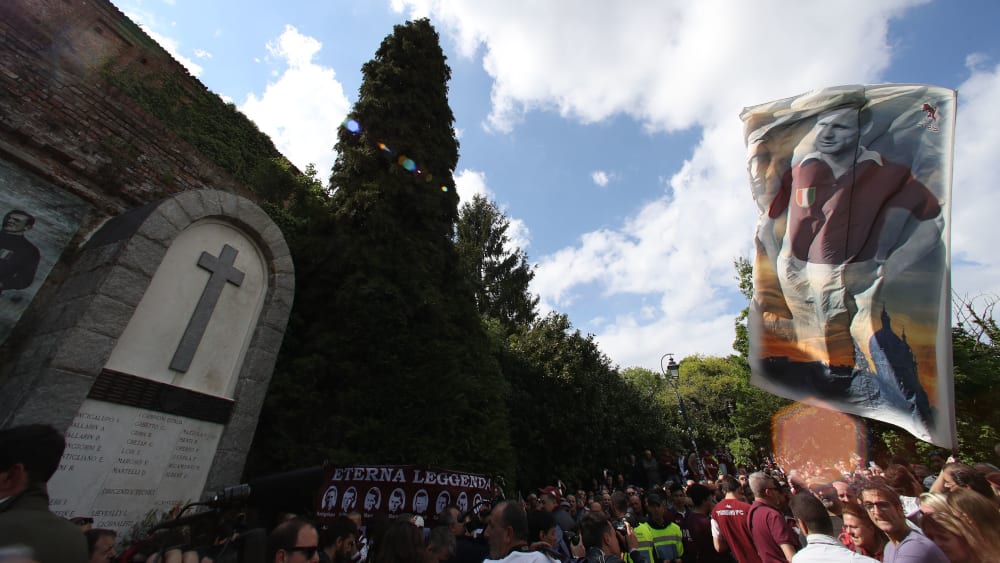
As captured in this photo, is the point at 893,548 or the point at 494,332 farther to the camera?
the point at 494,332

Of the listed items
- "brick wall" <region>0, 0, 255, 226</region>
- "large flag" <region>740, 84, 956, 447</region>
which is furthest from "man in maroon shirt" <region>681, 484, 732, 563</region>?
"brick wall" <region>0, 0, 255, 226</region>

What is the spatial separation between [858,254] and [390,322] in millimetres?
7760

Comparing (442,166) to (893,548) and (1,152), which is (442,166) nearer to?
(1,152)

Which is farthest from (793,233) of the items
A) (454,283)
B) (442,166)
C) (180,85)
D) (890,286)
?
(180,85)

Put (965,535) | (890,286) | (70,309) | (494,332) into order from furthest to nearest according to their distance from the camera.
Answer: (494,332) → (890,286) → (70,309) → (965,535)

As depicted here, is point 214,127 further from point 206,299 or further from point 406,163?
point 206,299

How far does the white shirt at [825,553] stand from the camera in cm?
246

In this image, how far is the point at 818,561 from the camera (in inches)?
99.0

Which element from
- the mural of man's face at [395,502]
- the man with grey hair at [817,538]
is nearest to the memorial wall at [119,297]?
the mural of man's face at [395,502]

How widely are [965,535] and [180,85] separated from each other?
1693 centimetres

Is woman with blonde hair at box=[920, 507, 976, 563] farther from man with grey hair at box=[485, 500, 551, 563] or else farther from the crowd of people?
man with grey hair at box=[485, 500, 551, 563]

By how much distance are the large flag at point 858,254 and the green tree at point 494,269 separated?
45.6ft

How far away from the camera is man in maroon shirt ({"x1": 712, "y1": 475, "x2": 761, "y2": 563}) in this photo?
148 inches

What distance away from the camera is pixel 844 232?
6.54 meters
